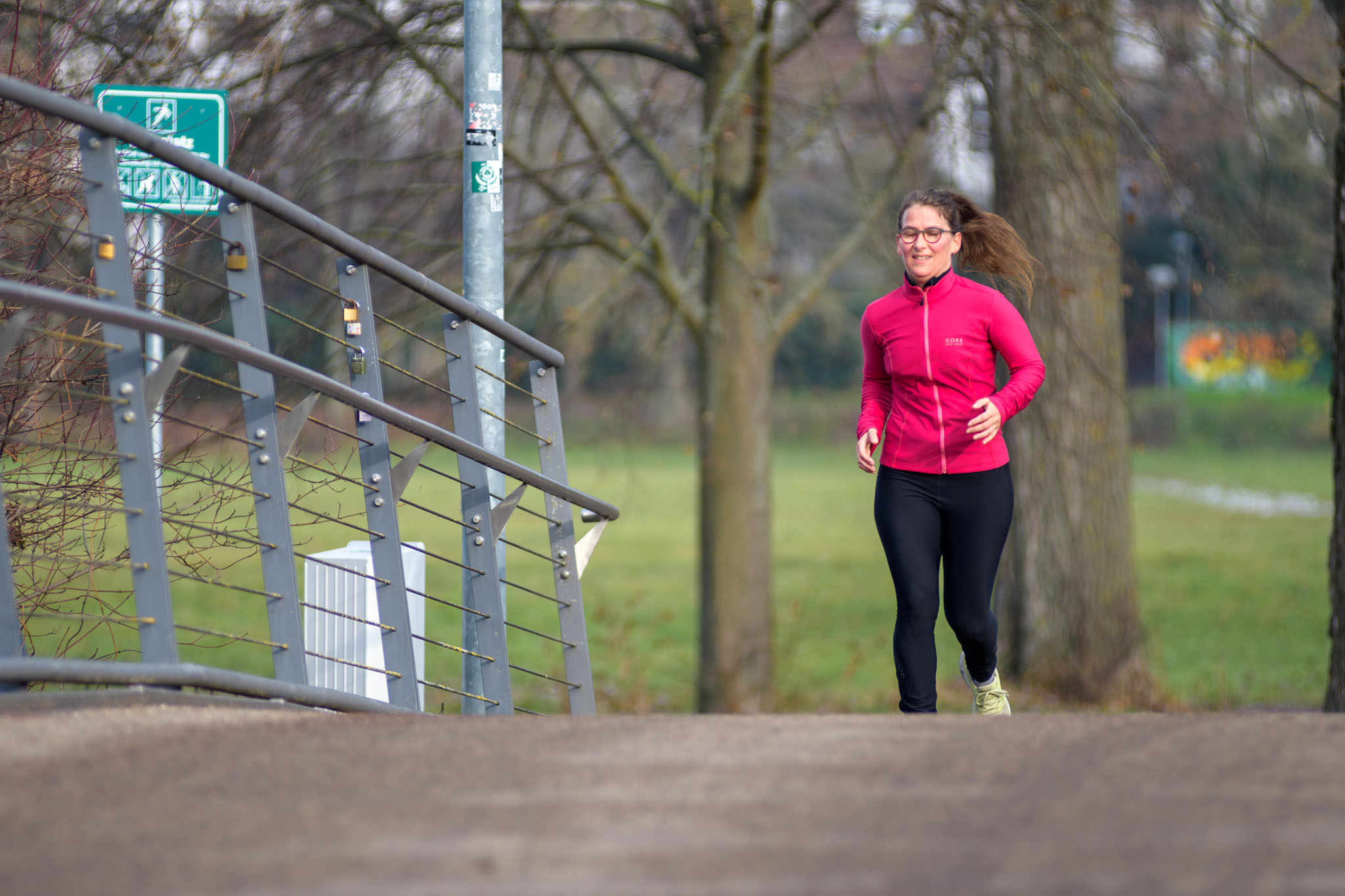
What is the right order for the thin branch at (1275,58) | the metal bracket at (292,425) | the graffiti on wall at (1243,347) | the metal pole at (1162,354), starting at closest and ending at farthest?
the metal bracket at (292,425), the thin branch at (1275,58), the graffiti on wall at (1243,347), the metal pole at (1162,354)

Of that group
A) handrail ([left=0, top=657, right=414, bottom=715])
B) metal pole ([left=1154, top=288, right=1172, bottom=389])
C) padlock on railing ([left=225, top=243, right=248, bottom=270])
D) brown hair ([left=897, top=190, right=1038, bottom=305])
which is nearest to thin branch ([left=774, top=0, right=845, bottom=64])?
brown hair ([left=897, top=190, right=1038, bottom=305])

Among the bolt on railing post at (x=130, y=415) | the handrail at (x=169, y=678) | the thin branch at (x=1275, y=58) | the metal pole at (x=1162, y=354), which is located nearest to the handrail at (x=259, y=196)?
the bolt on railing post at (x=130, y=415)

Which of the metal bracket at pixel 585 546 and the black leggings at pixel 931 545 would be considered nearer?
the black leggings at pixel 931 545

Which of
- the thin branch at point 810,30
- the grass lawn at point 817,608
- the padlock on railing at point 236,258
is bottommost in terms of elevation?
the grass lawn at point 817,608

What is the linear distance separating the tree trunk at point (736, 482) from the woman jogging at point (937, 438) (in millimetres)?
4738

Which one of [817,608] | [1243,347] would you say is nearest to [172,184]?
[1243,347]

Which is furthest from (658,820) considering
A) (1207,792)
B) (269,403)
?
(269,403)

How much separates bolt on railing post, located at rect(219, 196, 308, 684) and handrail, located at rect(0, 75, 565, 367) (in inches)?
6.3

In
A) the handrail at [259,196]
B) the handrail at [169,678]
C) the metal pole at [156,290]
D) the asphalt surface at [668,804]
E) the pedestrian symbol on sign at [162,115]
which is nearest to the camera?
the asphalt surface at [668,804]

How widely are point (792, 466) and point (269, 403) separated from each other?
3390 cm

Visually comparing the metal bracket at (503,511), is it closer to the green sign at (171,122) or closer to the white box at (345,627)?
the white box at (345,627)

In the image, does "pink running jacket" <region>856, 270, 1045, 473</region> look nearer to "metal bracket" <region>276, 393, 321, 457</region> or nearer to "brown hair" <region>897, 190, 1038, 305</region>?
"brown hair" <region>897, 190, 1038, 305</region>

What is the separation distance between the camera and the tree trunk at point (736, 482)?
384 inches

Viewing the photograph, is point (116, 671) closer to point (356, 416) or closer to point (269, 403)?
point (269, 403)
